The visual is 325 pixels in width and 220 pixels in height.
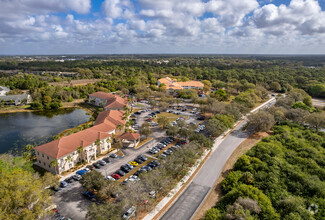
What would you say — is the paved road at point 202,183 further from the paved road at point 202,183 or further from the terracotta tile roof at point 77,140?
the terracotta tile roof at point 77,140

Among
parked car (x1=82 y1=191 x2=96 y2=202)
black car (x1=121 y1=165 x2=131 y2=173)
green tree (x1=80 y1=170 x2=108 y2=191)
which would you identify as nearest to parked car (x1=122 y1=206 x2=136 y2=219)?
green tree (x1=80 y1=170 x2=108 y2=191)

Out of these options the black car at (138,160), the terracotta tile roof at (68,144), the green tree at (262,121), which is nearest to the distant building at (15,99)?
the terracotta tile roof at (68,144)

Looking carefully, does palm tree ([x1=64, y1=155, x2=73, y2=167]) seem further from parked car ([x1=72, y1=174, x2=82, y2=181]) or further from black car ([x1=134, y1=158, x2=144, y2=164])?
black car ([x1=134, y1=158, x2=144, y2=164])

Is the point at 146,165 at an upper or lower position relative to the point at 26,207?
lower

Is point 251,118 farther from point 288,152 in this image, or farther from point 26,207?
point 26,207

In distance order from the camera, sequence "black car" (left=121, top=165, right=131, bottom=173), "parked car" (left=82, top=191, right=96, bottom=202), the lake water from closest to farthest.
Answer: "parked car" (left=82, top=191, right=96, bottom=202), "black car" (left=121, top=165, right=131, bottom=173), the lake water

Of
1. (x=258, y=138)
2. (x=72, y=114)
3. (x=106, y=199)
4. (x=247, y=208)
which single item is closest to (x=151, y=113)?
(x=72, y=114)
